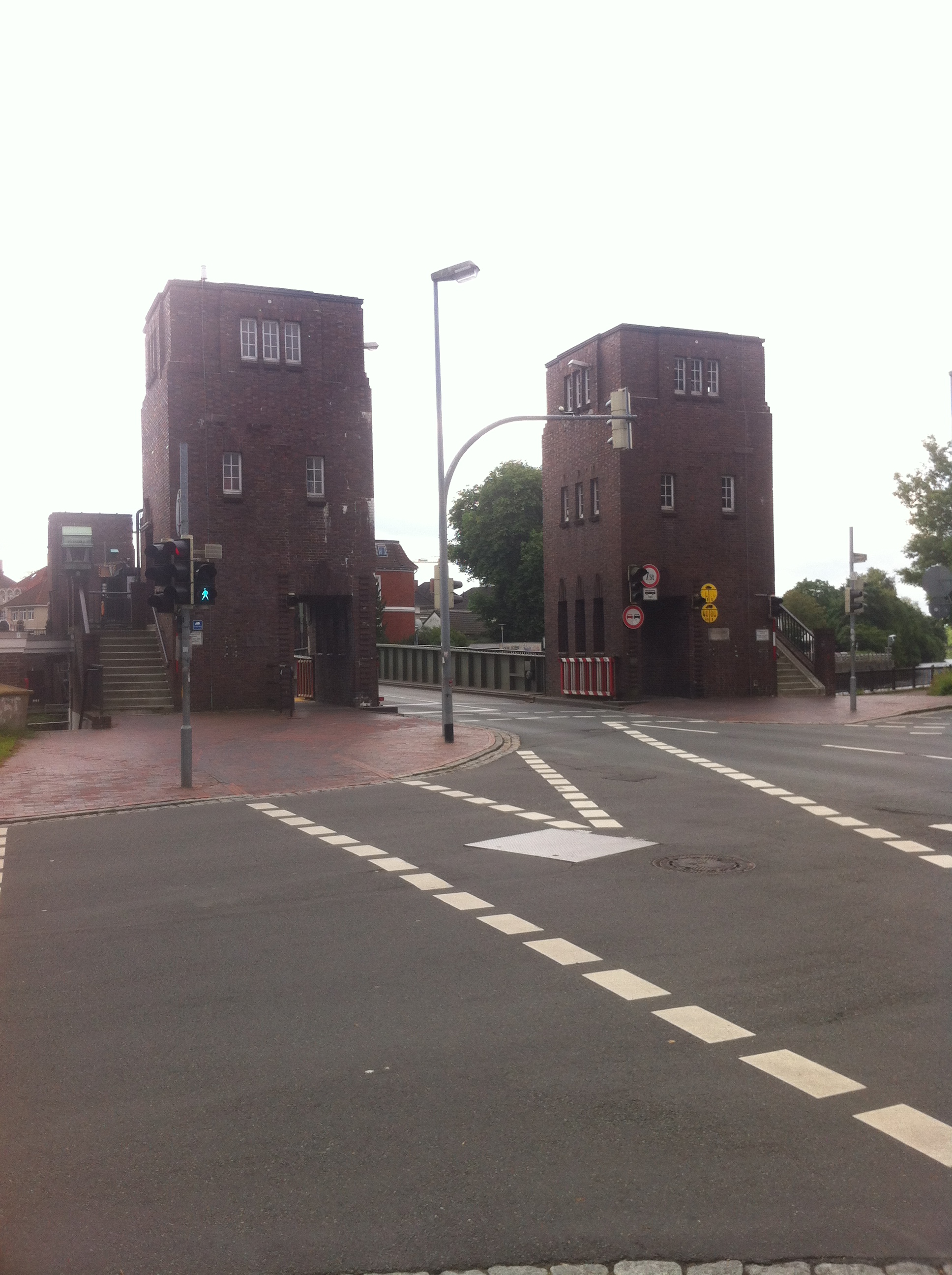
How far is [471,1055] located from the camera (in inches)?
216

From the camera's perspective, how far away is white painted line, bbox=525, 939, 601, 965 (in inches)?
279

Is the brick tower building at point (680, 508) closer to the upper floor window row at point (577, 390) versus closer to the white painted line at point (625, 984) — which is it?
the upper floor window row at point (577, 390)

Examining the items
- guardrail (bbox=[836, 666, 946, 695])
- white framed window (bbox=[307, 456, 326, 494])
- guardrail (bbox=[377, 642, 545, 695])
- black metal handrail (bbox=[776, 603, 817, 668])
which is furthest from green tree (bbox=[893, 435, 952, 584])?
white framed window (bbox=[307, 456, 326, 494])

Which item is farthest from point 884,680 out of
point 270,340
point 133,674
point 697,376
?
point 133,674

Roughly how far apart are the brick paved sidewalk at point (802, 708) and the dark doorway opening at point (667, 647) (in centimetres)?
152

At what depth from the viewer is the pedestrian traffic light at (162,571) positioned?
52.9 feet

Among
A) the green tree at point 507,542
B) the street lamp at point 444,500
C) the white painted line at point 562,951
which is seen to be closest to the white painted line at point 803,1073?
the white painted line at point 562,951

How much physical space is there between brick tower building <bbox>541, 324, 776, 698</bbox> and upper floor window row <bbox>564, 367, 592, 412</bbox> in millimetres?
68

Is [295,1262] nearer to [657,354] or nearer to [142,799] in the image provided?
[142,799]

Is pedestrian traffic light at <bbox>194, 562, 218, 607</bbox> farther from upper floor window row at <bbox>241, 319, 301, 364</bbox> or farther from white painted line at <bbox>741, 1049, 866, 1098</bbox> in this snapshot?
upper floor window row at <bbox>241, 319, 301, 364</bbox>

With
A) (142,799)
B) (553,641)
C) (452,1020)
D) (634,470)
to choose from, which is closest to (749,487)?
(634,470)

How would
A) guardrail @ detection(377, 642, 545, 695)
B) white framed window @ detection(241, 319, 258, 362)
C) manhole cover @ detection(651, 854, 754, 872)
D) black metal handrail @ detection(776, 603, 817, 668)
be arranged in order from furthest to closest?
guardrail @ detection(377, 642, 545, 695)
black metal handrail @ detection(776, 603, 817, 668)
white framed window @ detection(241, 319, 258, 362)
manhole cover @ detection(651, 854, 754, 872)

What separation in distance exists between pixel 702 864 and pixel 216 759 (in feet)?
38.2

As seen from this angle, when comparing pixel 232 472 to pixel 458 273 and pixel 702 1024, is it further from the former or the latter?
pixel 702 1024
